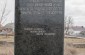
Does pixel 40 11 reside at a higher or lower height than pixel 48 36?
higher

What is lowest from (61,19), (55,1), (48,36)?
(48,36)

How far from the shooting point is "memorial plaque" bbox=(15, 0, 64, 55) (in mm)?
6395

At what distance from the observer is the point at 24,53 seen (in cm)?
644

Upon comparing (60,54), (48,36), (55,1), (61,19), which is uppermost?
(55,1)

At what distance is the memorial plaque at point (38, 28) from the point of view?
6395 millimetres

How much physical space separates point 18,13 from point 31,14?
0.34 meters

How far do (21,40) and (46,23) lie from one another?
783mm

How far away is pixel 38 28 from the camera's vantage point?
642 centimetres

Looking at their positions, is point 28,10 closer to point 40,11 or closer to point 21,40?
point 40,11

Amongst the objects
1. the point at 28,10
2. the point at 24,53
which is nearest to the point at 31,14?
the point at 28,10

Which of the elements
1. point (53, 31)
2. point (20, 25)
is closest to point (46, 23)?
point (53, 31)

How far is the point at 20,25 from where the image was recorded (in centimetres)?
643

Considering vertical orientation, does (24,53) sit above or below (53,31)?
below

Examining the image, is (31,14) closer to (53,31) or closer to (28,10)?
(28,10)
